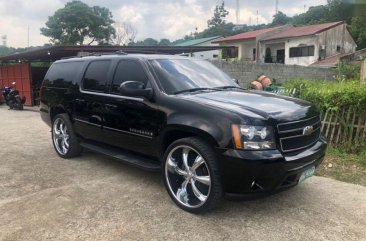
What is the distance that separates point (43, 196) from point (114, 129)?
1.27 m

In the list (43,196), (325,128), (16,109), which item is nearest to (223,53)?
(16,109)

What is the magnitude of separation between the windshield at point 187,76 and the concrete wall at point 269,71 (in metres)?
8.74

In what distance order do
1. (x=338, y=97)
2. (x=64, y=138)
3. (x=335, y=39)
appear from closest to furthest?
(x=338, y=97), (x=64, y=138), (x=335, y=39)

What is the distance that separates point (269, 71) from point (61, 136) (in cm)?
1243

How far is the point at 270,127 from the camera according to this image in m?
3.66

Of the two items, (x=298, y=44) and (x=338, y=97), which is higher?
(x=298, y=44)

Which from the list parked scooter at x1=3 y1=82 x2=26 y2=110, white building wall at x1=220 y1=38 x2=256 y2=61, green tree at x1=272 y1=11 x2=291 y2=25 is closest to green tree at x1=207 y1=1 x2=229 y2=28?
green tree at x1=272 y1=11 x2=291 y2=25

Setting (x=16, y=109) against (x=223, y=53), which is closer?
(x=16, y=109)

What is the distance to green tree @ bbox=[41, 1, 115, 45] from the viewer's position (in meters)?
48.1

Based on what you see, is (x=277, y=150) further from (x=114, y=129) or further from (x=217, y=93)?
(x=114, y=129)

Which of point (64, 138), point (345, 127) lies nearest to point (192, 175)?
point (64, 138)

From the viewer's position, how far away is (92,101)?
5.52m

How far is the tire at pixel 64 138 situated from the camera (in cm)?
624

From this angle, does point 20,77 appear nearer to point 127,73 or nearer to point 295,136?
Result: point 127,73
